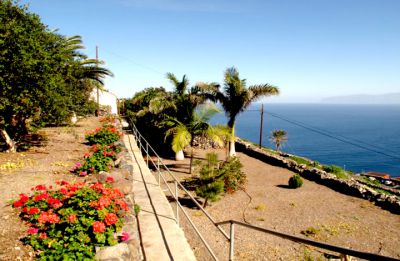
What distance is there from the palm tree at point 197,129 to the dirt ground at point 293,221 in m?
2.33

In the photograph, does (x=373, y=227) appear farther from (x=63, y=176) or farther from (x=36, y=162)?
(x=36, y=162)

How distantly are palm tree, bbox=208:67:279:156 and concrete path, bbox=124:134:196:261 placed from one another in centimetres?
1202

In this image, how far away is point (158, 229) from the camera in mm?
6695

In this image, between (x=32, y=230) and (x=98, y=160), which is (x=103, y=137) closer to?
(x=98, y=160)

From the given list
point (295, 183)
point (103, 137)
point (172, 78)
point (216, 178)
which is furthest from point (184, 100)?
point (295, 183)

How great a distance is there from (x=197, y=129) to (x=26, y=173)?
10792 mm

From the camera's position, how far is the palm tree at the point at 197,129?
1756 cm

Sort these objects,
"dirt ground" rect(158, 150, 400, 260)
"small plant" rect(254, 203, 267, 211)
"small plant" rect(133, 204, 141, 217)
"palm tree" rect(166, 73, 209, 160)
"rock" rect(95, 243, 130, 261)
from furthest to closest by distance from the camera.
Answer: "palm tree" rect(166, 73, 209, 160) < "small plant" rect(254, 203, 267, 211) < "dirt ground" rect(158, 150, 400, 260) < "small plant" rect(133, 204, 141, 217) < "rock" rect(95, 243, 130, 261)

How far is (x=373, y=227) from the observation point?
1170 centimetres

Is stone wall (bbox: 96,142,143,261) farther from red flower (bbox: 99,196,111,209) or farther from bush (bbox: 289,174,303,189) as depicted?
bush (bbox: 289,174,303,189)

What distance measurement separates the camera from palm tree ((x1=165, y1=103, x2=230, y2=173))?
17.6 metres

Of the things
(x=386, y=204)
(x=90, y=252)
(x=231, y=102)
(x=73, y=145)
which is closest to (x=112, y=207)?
(x=90, y=252)

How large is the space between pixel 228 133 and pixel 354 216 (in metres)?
8.71

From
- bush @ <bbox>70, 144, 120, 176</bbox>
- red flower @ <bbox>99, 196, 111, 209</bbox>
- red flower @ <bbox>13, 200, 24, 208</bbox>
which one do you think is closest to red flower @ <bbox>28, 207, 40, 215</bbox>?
red flower @ <bbox>13, 200, 24, 208</bbox>
